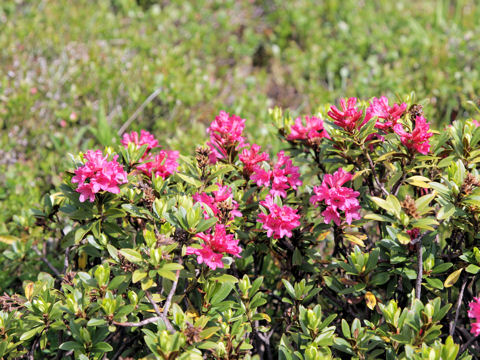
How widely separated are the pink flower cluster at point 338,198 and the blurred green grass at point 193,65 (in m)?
1.51

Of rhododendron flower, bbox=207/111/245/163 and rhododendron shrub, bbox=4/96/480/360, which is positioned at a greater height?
rhododendron flower, bbox=207/111/245/163

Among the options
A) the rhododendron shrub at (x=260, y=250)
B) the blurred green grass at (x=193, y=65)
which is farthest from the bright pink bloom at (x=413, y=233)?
the blurred green grass at (x=193, y=65)

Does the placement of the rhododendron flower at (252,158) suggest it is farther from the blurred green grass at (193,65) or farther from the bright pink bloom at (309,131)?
the blurred green grass at (193,65)

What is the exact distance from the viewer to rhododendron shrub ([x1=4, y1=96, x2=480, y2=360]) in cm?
169

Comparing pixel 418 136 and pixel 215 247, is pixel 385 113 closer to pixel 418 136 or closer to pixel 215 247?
pixel 418 136

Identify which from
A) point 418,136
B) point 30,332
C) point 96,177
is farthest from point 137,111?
point 418,136

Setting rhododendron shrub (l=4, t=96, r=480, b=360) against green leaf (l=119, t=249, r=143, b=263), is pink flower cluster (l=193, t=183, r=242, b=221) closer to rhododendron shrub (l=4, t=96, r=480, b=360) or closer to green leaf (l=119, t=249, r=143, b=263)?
rhododendron shrub (l=4, t=96, r=480, b=360)

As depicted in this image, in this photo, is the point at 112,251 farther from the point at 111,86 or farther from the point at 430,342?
the point at 111,86

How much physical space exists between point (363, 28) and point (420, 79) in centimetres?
112

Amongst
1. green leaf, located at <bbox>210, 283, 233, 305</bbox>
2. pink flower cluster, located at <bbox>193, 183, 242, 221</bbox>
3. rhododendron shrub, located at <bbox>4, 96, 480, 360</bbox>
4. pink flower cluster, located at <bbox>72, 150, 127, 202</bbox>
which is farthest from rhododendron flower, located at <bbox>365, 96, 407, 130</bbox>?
pink flower cluster, located at <bbox>72, 150, 127, 202</bbox>

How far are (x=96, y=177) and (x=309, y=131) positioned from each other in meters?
1.04

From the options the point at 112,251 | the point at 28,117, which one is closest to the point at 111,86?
the point at 28,117

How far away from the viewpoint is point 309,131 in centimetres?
228

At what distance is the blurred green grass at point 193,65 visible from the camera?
3973mm
